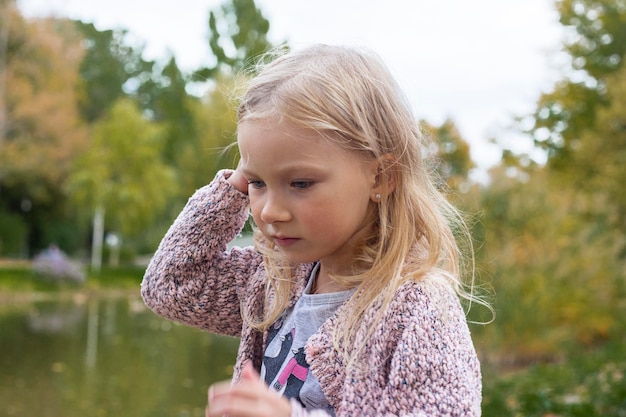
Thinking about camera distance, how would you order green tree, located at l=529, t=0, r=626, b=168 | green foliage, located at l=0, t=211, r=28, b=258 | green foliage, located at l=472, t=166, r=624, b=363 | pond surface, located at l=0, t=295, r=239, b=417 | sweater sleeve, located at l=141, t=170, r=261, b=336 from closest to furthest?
sweater sleeve, located at l=141, t=170, r=261, b=336, pond surface, located at l=0, t=295, r=239, b=417, green foliage, located at l=472, t=166, r=624, b=363, green tree, located at l=529, t=0, r=626, b=168, green foliage, located at l=0, t=211, r=28, b=258

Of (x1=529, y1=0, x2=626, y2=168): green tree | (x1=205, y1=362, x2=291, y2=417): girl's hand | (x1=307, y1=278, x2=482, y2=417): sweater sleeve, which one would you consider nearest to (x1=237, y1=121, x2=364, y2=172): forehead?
(x1=307, y1=278, x2=482, y2=417): sweater sleeve

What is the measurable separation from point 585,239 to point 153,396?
731 cm

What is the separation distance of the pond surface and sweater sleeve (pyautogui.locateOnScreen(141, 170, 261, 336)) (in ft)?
16.2

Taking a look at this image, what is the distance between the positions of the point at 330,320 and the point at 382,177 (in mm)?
264

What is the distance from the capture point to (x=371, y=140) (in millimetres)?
1421

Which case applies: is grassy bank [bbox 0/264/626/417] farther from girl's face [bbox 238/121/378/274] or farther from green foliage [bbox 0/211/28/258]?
green foliage [bbox 0/211/28/258]

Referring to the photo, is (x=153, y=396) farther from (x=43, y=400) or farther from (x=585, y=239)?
(x=585, y=239)

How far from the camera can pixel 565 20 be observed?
12859 mm

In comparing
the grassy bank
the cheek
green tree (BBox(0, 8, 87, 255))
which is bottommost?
green tree (BBox(0, 8, 87, 255))

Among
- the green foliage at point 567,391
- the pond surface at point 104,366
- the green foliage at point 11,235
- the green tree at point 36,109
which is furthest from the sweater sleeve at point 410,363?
the green foliage at point 11,235

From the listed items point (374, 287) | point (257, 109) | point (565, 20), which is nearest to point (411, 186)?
point (374, 287)

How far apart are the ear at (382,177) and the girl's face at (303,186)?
→ 0.04 ft

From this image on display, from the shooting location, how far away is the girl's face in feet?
4.48

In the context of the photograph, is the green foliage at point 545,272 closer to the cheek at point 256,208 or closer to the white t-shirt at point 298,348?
the white t-shirt at point 298,348
